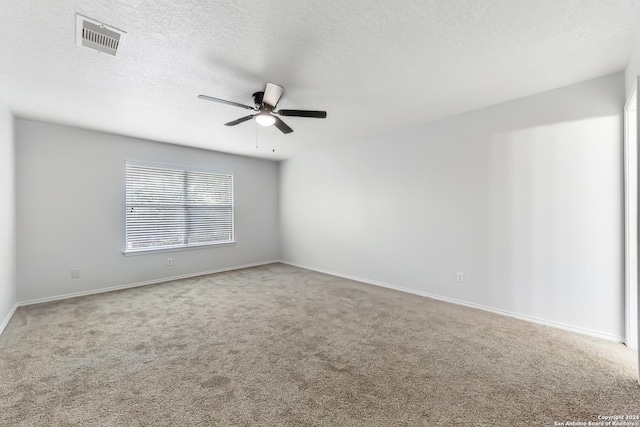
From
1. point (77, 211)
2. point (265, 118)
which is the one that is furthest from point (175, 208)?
point (265, 118)

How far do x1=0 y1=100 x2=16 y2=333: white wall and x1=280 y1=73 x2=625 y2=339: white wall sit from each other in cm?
438

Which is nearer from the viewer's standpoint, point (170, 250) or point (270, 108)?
point (270, 108)

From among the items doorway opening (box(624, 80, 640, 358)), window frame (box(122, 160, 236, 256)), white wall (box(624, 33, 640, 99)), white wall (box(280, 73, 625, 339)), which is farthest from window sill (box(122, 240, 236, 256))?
white wall (box(624, 33, 640, 99))

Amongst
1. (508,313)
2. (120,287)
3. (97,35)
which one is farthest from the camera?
(120,287)

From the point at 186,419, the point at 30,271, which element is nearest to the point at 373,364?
the point at 186,419

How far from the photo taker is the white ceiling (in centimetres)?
167

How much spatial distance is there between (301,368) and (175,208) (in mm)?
3936

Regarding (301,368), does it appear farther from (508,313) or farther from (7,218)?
(7,218)

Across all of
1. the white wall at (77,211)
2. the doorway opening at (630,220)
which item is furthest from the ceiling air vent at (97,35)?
the doorway opening at (630,220)

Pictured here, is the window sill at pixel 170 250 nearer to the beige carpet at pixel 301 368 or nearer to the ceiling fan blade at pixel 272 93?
the beige carpet at pixel 301 368

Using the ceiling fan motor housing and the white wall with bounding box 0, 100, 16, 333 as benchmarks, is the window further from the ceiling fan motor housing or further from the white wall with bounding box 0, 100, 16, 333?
the ceiling fan motor housing

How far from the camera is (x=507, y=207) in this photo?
3088 mm

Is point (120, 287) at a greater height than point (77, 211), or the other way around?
point (77, 211)

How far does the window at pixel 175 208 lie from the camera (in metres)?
4.41
